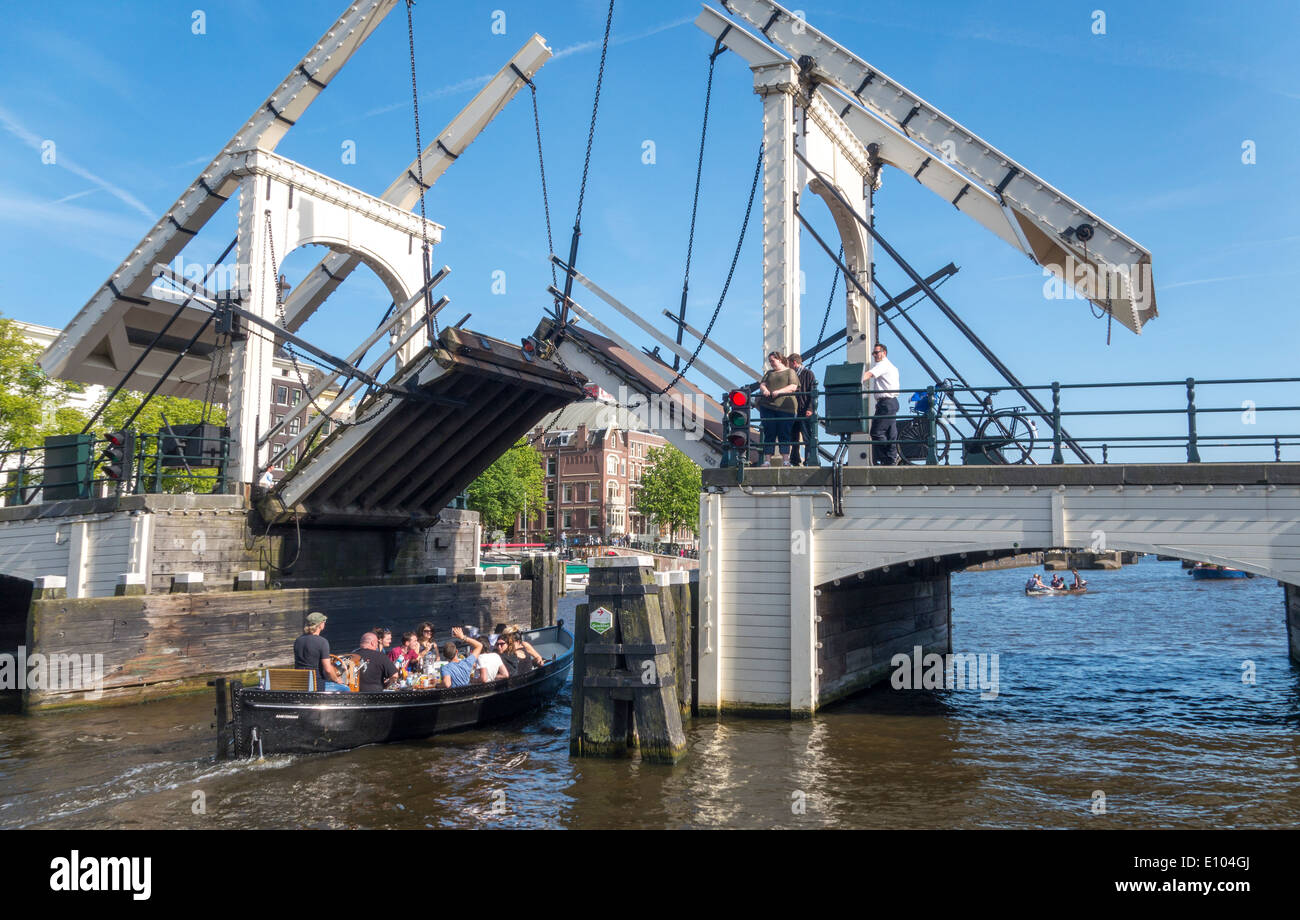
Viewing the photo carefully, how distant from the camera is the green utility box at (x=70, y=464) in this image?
1855 cm

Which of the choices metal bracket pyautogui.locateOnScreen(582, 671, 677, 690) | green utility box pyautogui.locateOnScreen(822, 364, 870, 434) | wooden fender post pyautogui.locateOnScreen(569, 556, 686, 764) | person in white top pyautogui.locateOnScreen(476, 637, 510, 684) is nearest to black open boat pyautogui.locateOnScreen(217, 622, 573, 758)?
person in white top pyautogui.locateOnScreen(476, 637, 510, 684)

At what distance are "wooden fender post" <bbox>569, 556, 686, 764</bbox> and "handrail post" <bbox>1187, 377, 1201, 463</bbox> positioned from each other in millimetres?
7300

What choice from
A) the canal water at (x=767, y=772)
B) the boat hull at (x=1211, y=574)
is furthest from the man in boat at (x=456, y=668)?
the boat hull at (x=1211, y=574)

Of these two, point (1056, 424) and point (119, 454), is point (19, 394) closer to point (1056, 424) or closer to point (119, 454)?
point (119, 454)

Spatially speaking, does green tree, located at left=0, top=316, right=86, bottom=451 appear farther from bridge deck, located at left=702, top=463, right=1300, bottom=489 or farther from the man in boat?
bridge deck, located at left=702, top=463, right=1300, bottom=489

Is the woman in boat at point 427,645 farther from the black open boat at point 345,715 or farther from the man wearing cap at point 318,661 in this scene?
the man wearing cap at point 318,661

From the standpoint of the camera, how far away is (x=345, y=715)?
1182cm

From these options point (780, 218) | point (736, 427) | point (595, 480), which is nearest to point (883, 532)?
point (736, 427)

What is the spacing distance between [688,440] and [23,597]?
16225 millimetres

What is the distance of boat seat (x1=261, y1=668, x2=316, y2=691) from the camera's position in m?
11.8

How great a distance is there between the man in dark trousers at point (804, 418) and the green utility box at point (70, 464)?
1398 centimetres

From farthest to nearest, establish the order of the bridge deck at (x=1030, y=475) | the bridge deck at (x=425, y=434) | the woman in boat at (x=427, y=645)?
the bridge deck at (x=425, y=434)
the woman in boat at (x=427, y=645)
the bridge deck at (x=1030, y=475)

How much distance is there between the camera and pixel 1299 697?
16.0 metres
